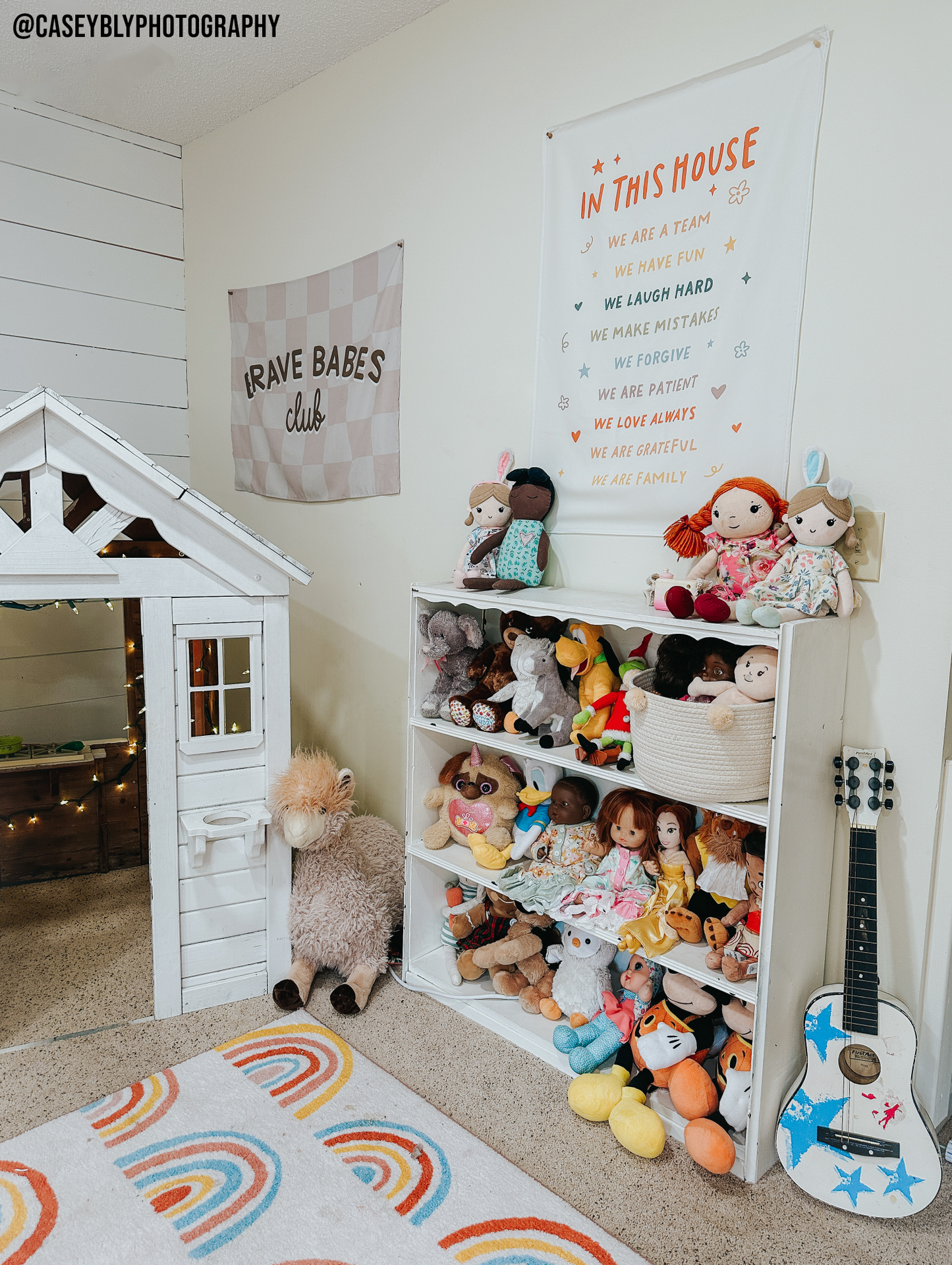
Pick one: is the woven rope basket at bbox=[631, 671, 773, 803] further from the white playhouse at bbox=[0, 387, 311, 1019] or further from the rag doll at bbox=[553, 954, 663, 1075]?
the white playhouse at bbox=[0, 387, 311, 1019]

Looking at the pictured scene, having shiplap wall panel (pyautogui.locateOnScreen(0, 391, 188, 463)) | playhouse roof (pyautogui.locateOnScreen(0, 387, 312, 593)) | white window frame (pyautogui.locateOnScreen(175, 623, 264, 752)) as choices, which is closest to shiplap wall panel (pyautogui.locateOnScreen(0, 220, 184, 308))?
shiplap wall panel (pyautogui.locateOnScreen(0, 391, 188, 463))

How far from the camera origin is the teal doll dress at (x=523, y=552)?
2.07 m

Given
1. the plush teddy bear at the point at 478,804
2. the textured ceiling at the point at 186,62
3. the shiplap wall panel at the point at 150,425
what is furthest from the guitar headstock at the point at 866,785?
the shiplap wall panel at the point at 150,425

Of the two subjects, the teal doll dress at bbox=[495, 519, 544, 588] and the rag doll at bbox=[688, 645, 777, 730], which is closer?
the rag doll at bbox=[688, 645, 777, 730]

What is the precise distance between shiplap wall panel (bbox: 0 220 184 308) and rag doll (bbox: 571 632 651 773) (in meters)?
2.42

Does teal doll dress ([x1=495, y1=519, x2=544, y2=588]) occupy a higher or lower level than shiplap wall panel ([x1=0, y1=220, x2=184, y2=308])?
lower

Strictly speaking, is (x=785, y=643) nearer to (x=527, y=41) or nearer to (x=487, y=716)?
(x=487, y=716)

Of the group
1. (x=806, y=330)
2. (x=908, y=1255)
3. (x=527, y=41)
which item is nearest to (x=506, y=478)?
(x=806, y=330)

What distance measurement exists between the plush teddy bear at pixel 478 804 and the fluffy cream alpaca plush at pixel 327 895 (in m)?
0.24

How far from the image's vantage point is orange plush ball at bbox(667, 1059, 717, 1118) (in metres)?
1.64

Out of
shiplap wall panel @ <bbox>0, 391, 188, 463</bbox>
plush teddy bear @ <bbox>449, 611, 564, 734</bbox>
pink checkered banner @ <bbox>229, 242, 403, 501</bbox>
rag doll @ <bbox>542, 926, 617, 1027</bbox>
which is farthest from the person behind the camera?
shiplap wall panel @ <bbox>0, 391, 188, 463</bbox>

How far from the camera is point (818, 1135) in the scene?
5.05 ft

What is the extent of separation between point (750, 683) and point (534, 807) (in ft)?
2.43

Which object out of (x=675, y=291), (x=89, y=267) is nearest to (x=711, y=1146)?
(x=675, y=291)
